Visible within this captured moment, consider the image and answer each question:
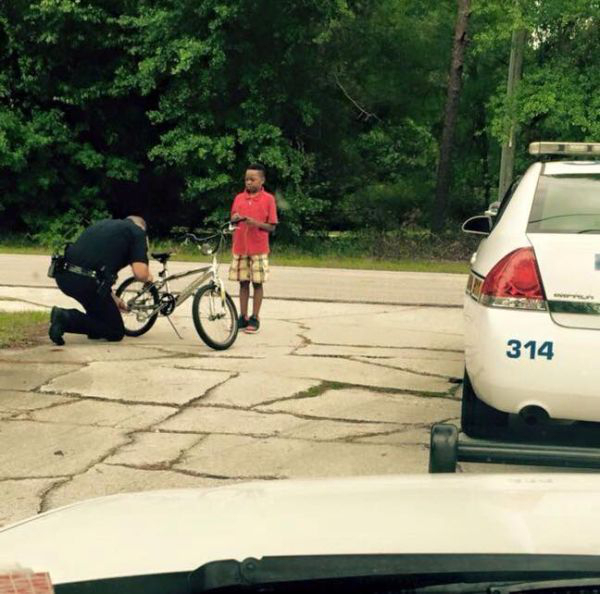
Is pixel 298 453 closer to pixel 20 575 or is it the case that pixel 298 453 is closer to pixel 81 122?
pixel 20 575

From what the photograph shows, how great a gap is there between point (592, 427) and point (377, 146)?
94.1 feet

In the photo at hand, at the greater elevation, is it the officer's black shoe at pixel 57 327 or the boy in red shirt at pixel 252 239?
the boy in red shirt at pixel 252 239

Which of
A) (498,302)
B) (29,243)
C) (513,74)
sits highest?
(513,74)

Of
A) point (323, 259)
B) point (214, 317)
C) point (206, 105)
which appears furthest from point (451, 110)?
point (214, 317)

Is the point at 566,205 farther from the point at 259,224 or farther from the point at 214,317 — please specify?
the point at 259,224

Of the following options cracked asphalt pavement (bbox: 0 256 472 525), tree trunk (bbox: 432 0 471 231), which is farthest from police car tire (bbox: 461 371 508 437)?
tree trunk (bbox: 432 0 471 231)

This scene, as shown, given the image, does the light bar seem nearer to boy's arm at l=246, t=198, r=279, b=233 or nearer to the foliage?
boy's arm at l=246, t=198, r=279, b=233

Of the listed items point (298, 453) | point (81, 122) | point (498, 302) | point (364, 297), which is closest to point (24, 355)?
point (298, 453)

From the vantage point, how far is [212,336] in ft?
36.3

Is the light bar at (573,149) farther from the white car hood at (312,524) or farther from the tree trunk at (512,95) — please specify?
the tree trunk at (512,95)

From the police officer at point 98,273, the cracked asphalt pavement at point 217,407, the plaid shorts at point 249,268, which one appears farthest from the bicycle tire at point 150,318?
the plaid shorts at point 249,268

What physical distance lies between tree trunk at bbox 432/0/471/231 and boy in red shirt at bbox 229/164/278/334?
21.3 m

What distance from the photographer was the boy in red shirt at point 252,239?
12.2m

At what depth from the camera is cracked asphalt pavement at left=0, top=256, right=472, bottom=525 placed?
6602 millimetres
